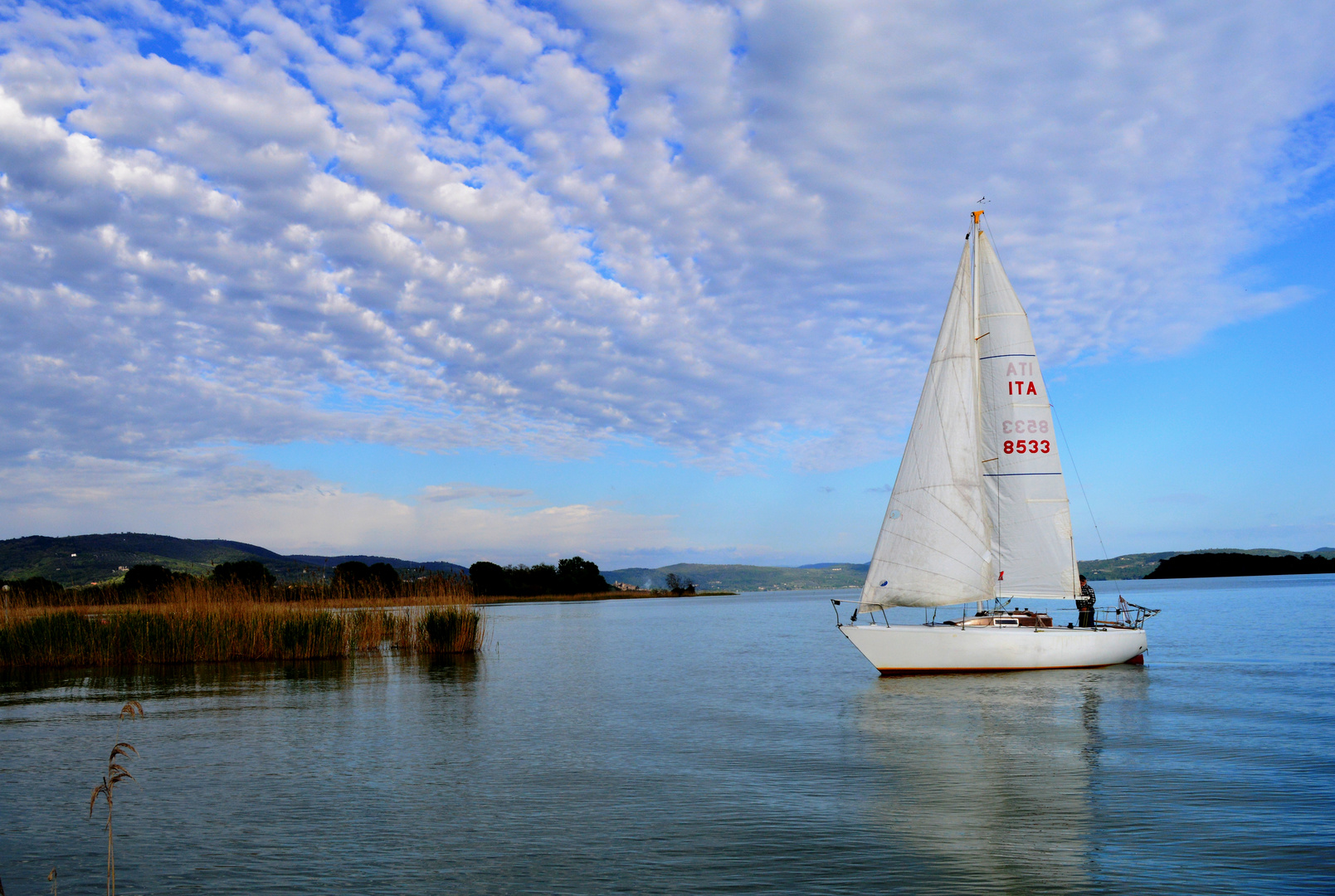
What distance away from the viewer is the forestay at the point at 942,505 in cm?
2352

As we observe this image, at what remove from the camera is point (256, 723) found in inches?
640

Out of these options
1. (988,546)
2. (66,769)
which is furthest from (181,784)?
(988,546)

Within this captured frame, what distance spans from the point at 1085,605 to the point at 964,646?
15.6ft

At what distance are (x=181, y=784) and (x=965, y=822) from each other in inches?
390

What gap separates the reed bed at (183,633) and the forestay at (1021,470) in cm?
→ 1924

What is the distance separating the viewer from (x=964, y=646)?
22.4m

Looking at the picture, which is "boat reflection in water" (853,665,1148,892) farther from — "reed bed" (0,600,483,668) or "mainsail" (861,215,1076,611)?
"reed bed" (0,600,483,668)

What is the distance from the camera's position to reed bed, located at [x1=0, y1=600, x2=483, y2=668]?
27016 mm

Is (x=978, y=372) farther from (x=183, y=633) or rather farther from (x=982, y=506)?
(x=183, y=633)

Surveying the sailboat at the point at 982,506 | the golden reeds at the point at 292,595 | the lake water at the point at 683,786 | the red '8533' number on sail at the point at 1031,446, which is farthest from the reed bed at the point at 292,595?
the red '8533' number on sail at the point at 1031,446

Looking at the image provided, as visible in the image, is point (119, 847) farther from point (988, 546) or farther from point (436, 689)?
point (988, 546)

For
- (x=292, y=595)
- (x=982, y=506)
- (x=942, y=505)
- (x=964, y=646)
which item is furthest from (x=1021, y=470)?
(x=292, y=595)

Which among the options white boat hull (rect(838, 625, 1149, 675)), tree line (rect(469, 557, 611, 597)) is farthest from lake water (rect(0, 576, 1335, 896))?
tree line (rect(469, 557, 611, 597))

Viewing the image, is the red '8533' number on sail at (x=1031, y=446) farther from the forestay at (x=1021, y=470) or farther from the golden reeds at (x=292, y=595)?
the golden reeds at (x=292, y=595)
